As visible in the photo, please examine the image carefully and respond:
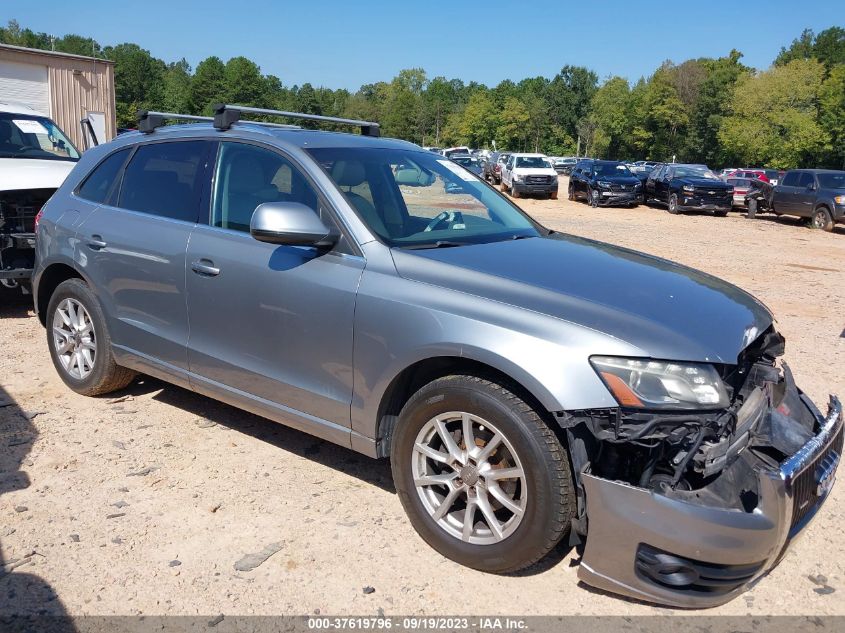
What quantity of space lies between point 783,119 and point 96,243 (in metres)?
67.0

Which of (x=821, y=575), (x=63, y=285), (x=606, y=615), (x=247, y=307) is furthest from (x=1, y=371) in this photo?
(x=821, y=575)

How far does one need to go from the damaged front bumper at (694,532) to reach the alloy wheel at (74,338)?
360 centimetres

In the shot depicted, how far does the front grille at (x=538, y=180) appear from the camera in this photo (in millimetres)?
29703

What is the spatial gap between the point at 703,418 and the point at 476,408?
33.8 inches

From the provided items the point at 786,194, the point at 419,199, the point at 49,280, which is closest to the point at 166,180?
the point at 49,280

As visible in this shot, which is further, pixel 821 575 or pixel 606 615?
pixel 821 575

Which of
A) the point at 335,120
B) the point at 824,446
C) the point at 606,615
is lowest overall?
the point at 606,615

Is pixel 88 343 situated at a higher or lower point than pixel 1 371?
higher

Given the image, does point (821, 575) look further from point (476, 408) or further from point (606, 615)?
point (476, 408)

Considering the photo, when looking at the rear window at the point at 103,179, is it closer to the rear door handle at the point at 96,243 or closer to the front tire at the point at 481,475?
the rear door handle at the point at 96,243

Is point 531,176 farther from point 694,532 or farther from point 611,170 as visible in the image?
point 694,532

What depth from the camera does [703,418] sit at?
275cm

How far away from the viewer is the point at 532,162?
3075 cm

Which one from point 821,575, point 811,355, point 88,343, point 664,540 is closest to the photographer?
point 664,540
